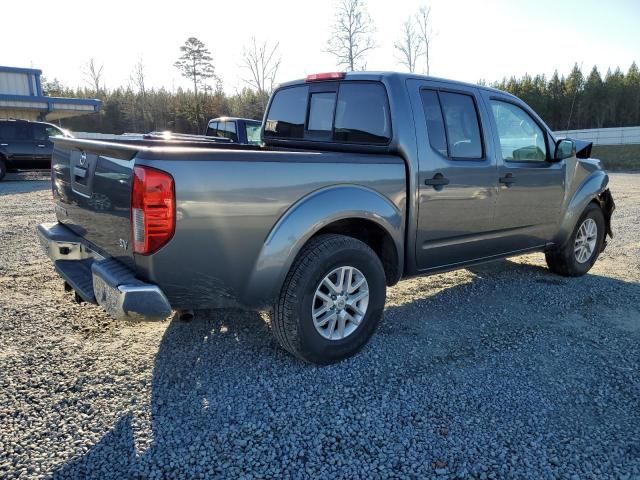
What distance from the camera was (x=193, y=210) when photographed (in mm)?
2639

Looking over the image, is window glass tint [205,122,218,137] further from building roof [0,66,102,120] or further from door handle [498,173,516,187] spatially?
building roof [0,66,102,120]

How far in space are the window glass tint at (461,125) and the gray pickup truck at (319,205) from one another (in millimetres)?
17

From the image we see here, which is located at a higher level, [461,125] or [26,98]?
[26,98]

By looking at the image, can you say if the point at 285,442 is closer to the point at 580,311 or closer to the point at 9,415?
the point at 9,415

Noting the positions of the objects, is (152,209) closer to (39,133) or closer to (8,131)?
(39,133)

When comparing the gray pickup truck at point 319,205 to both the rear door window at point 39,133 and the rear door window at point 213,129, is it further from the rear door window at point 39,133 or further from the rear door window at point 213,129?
the rear door window at point 39,133

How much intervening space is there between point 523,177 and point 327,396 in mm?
2819

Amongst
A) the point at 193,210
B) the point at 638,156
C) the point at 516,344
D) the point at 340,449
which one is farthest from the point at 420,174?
the point at 638,156

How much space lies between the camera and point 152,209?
2562mm

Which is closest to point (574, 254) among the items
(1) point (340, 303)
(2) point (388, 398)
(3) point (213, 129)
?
(1) point (340, 303)

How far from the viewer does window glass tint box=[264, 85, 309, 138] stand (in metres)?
4.44

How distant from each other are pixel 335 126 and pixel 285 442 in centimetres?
252

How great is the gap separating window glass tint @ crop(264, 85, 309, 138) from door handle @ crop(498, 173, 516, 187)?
179cm

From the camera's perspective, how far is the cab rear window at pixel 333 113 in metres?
3.79
